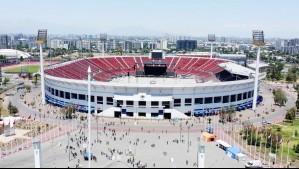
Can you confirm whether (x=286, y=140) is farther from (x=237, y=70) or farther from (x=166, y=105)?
(x=237, y=70)

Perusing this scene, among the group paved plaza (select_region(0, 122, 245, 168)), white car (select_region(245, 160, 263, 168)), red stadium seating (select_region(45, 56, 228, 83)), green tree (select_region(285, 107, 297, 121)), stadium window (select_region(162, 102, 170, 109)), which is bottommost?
paved plaza (select_region(0, 122, 245, 168))

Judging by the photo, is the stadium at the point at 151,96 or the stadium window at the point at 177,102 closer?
the stadium at the point at 151,96

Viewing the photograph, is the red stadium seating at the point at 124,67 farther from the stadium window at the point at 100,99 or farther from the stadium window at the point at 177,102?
the stadium window at the point at 177,102

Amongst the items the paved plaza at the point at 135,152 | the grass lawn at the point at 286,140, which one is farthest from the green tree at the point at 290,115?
the paved plaza at the point at 135,152

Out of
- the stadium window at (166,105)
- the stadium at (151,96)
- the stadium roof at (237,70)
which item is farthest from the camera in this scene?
the stadium roof at (237,70)

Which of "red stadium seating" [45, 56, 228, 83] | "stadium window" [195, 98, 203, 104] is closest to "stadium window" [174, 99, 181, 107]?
"stadium window" [195, 98, 203, 104]

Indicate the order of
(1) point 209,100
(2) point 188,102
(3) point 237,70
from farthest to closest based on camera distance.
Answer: (3) point 237,70 < (1) point 209,100 < (2) point 188,102

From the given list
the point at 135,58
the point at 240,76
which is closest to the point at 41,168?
the point at 240,76

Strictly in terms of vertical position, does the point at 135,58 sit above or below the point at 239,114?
above

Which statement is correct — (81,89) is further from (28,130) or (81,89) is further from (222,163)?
(222,163)

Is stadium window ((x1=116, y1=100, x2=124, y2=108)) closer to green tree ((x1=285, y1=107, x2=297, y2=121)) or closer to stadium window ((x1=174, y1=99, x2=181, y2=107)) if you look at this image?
stadium window ((x1=174, y1=99, x2=181, y2=107))

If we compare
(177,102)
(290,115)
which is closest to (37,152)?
(177,102)
